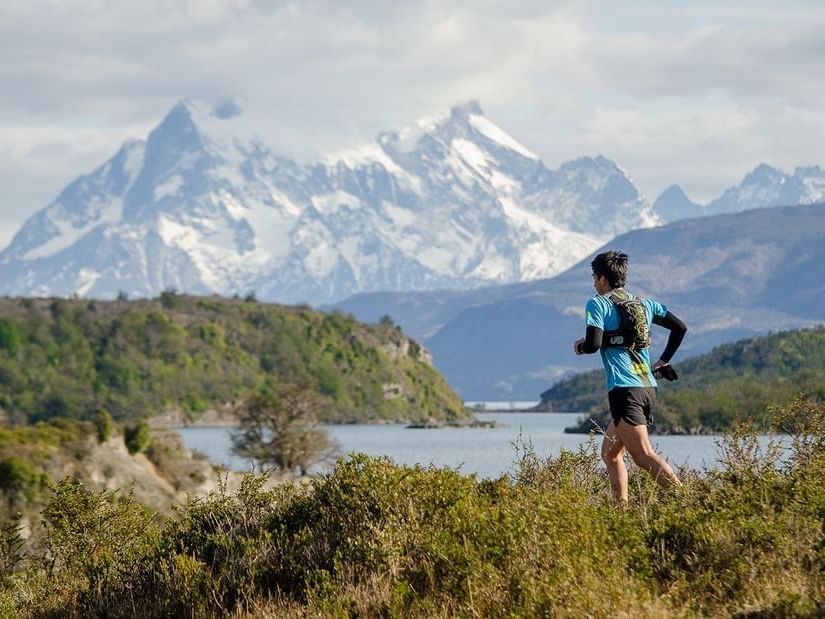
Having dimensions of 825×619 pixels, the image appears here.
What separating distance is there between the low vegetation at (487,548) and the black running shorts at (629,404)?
2.01 feet

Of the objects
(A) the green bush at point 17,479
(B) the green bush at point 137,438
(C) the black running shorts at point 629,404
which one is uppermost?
(C) the black running shorts at point 629,404

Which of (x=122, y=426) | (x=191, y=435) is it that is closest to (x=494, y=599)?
(x=122, y=426)

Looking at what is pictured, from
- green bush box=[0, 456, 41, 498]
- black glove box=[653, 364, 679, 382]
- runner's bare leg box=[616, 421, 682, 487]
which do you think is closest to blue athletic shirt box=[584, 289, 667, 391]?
runner's bare leg box=[616, 421, 682, 487]

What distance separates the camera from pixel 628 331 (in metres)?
13.4

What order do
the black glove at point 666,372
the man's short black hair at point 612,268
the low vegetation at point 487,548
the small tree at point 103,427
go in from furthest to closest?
1. the small tree at point 103,427
2. the black glove at point 666,372
3. the man's short black hair at point 612,268
4. the low vegetation at point 487,548

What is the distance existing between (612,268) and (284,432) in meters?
81.1

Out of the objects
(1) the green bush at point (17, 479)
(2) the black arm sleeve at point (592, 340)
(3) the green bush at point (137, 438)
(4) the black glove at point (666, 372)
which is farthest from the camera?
(3) the green bush at point (137, 438)

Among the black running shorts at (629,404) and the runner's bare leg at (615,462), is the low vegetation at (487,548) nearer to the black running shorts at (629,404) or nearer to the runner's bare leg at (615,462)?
the runner's bare leg at (615,462)

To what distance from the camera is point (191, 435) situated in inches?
7653

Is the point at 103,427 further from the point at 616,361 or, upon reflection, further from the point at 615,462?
the point at 616,361

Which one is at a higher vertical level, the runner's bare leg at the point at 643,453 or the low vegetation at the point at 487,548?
the runner's bare leg at the point at 643,453

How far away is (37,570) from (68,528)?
2.74 ft

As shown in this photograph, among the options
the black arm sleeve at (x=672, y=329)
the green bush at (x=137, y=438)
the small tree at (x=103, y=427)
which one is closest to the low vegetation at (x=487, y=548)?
the black arm sleeve at (x=672, y=329)

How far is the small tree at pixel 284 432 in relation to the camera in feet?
297
